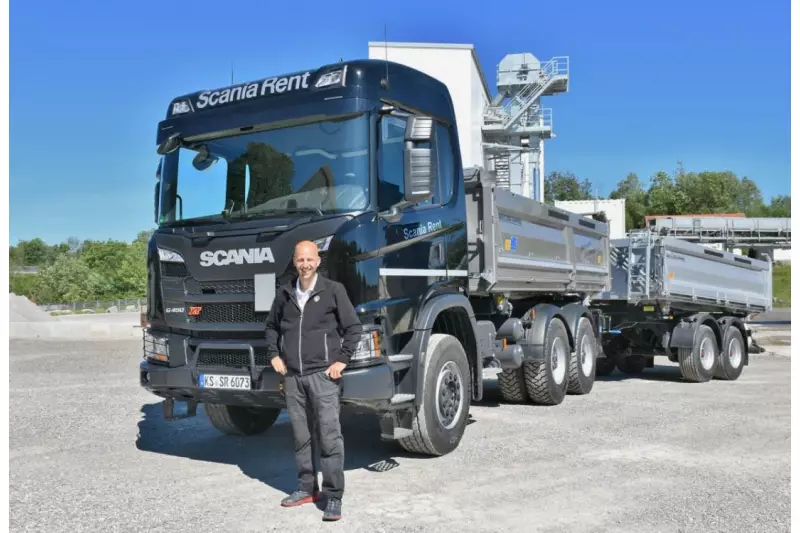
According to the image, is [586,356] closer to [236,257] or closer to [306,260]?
[236,257]

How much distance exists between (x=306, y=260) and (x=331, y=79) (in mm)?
1666

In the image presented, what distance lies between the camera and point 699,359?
1279cm

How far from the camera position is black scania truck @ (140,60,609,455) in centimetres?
584

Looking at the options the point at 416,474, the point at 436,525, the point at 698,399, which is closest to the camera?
the point at 436,525

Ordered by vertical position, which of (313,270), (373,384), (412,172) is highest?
(412,172)

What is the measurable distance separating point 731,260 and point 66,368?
12390mm

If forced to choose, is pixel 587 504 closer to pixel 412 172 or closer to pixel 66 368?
pixel 412 172

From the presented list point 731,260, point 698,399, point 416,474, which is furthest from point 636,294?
point 416,474

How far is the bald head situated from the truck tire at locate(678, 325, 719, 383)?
915 cm

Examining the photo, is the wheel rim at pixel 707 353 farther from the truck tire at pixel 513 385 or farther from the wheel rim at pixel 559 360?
the truck tire at pixel 513 385

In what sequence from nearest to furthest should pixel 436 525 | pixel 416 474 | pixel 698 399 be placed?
pixel 436 525 < pixel 416 474 < pixel 698 399

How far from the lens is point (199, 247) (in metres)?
6.07

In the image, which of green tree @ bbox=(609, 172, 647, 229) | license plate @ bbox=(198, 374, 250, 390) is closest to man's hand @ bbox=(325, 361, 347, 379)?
license plate @ bbox=(198, 374, 250, 390)

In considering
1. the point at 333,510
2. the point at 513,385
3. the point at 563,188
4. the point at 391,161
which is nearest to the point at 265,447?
the point at 333,510
